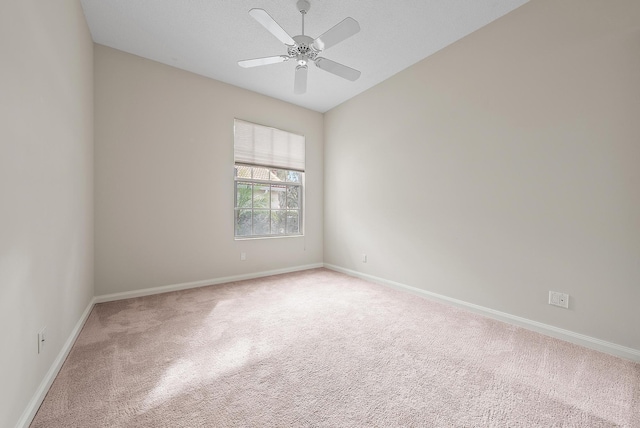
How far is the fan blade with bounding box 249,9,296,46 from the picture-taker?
1870mm

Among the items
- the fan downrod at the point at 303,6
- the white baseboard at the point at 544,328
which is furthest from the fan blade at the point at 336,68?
the white baseboard at the point at 544,328

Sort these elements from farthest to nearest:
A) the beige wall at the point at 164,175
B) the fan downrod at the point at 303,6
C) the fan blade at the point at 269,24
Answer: the beige wall at the point at 164,175, the fan downrod at the point at 303,6, the fan blade at the point at 269,24

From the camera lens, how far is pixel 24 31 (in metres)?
1.31

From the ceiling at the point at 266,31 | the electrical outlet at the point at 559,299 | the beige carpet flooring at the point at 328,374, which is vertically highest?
the ceiling at the point at 266,31

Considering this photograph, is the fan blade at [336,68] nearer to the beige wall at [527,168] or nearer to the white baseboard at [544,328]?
the beige wall at [527,168]

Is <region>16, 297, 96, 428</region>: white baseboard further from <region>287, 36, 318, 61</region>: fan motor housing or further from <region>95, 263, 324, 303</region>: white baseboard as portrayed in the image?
<region>287, 36, 318, 61</region>: fan motor housing

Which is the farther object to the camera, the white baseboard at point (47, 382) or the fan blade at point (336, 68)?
the fan blade at point (336, 68)

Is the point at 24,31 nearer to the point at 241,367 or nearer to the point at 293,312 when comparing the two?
the point at 241,367

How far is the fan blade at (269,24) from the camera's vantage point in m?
1.87

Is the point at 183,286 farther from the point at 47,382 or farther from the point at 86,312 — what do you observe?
the point at 47,382

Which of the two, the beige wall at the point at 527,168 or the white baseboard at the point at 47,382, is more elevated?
the beige wall at the point at 527,168

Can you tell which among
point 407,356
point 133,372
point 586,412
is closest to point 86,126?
point 133,372

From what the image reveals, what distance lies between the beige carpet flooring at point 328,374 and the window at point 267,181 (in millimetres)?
1693

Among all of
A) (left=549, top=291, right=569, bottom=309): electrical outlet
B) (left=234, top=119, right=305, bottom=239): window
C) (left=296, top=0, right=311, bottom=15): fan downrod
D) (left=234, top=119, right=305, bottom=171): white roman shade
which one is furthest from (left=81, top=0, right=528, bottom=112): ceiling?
(left=549, top=291, right=569, bottom=309): electrical outlet
